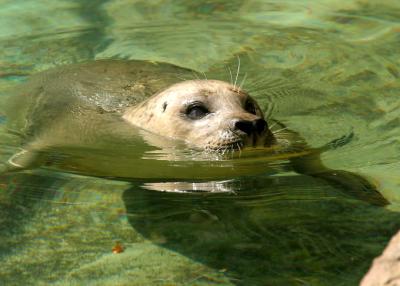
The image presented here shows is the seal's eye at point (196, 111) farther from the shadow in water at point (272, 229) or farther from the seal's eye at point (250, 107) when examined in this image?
the shadow in water at point (272, 229)

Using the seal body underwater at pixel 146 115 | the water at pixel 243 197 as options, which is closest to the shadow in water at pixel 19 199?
the water at pixel 243 197

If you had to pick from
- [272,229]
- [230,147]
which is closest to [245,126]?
[230,147]

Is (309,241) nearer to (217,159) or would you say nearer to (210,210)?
(210,210)

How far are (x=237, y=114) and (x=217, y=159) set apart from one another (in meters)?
0.37

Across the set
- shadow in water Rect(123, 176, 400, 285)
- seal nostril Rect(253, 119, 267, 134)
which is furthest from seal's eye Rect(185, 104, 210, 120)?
shadow in water Rect(123, 176, 400, 285)

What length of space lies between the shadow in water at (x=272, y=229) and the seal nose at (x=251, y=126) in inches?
13.1

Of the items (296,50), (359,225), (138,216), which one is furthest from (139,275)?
(296,50)

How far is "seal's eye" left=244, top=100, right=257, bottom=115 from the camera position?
4969 millimetres

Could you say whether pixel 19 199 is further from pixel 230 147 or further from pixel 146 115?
pixel 146 115

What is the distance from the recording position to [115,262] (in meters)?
3.29

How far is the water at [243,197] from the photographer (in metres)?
3.23

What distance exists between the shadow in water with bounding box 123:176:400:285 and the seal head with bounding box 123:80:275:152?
0.34 m

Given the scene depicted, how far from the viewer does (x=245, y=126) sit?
4340 millimetres

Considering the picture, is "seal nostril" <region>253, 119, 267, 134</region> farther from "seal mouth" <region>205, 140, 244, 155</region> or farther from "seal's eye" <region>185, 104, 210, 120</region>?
"seal's eye" <region>185, 104, 210, 120</region>
